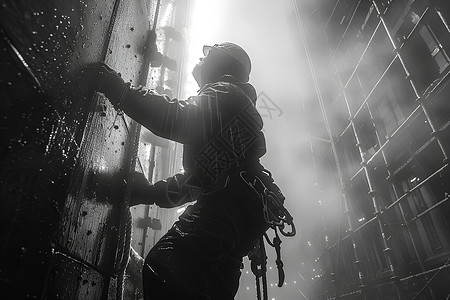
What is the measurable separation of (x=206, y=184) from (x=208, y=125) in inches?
14.3

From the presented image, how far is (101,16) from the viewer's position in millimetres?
1600

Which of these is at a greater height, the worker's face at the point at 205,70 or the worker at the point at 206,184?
the worker's face at the point at 205,70

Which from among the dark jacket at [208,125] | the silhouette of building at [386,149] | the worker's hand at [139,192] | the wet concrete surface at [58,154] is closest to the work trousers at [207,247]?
the dark jacket at [208,125]

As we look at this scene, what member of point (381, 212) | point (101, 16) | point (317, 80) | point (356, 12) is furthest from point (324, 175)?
point (101, 16)

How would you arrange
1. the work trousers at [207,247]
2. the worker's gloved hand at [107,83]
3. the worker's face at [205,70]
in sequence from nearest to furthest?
the work trousers at [207,247] → the worker's gloved hand at [107,83] → the worker's face at [205,70]

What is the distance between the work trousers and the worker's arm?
15.9 inches

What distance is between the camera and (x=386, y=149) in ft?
23.7

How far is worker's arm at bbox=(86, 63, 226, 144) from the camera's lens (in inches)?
60.9

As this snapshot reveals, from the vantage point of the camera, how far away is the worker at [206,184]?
4.77 ft

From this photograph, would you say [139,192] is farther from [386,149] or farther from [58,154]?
[386,149]

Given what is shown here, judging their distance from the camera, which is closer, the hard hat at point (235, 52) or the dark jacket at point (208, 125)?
the dark jacket at point (208, 125)

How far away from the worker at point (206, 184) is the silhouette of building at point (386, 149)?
4.53 m

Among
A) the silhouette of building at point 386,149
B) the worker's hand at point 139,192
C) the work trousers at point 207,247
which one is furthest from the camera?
the silhouette of building at point 386,149

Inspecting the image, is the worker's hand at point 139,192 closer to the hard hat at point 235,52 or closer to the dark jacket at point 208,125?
the dark jacket at point 208,125
